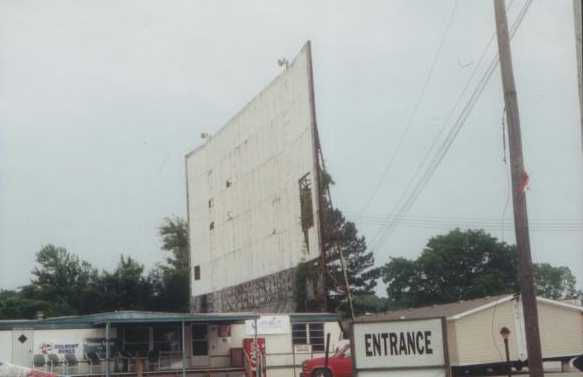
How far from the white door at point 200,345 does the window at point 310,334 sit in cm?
381

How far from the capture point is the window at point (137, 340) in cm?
3447

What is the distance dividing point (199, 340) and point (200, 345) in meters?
0.22

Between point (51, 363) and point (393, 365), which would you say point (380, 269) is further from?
point (393, 365)

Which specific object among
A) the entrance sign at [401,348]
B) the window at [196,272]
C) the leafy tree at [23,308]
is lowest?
the entrance sign at [401,348]

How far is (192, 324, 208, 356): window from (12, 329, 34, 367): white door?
276 inches

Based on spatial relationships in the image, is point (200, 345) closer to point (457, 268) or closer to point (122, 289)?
point (122, 289)

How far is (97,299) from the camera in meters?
72.6

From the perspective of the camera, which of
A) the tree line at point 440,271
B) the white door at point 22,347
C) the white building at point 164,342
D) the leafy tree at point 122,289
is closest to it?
the white door at point 22,347

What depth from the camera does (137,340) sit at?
34.8 m

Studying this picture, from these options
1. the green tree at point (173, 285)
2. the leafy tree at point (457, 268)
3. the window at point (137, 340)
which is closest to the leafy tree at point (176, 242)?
the green tree at point (173, 285)

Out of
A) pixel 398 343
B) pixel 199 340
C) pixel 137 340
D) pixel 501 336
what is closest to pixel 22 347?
pixel 137 340

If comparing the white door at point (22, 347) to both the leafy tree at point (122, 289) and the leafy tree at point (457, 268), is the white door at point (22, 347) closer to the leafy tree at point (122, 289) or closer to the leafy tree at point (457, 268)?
the leafy tree at point (122, 289)

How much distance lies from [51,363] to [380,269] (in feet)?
210

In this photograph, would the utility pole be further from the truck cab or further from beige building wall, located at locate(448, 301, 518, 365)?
beige building wall, located at locate(448, 301, 518, 365)
